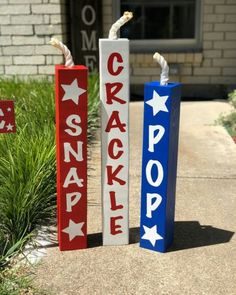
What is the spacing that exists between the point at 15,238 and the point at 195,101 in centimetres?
612

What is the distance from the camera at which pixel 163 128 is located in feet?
10.4

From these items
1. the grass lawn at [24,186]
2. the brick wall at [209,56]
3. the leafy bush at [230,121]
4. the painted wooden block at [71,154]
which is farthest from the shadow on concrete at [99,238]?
the brick wall at [209,56]

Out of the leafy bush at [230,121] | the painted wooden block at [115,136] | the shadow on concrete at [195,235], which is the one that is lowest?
the shadow on concrete at [195,235]

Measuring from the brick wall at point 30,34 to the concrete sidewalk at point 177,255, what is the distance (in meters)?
3.90

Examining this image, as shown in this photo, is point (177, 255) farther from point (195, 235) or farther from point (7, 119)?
point (7, 119)

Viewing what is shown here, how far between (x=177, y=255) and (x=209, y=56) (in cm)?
627

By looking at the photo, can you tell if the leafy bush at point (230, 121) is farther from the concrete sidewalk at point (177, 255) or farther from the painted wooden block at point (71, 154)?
the painted wooden block at point (71, 154)

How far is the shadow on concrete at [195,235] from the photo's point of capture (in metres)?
3.56

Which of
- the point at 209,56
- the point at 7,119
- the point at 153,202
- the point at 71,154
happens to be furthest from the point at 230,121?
the point at 7,119

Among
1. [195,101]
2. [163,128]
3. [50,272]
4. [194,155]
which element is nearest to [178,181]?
[194,155]

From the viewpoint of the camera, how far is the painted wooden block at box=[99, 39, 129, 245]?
3100mm

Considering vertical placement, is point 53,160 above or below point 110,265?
above

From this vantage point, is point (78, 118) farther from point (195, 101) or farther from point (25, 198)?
point (195, 101)

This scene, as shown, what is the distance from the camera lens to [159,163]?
3.26 meters
